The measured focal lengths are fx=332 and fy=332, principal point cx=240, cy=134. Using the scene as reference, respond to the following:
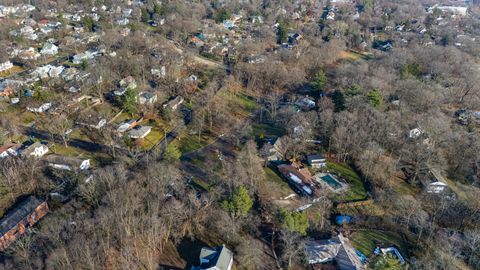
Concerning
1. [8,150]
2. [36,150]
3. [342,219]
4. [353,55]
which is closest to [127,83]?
[36,150]

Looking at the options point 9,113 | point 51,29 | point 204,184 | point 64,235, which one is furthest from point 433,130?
point 51,29

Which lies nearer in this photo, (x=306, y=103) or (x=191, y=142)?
(x=191, y=142)

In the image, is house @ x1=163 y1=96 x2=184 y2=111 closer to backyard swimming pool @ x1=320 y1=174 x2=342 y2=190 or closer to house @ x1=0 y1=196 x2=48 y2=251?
house @ x1=0 y1=196 x2=48 y2=251

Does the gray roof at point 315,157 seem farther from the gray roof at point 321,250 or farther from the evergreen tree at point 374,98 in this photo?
the gray roof at point 321,250

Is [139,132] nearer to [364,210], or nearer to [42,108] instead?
[42,108]

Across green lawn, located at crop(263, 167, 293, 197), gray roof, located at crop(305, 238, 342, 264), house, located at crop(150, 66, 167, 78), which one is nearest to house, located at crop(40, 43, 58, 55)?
house, located at crop(150, 66, 167, 78)

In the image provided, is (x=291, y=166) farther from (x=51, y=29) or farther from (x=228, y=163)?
(x=51, y=29)
